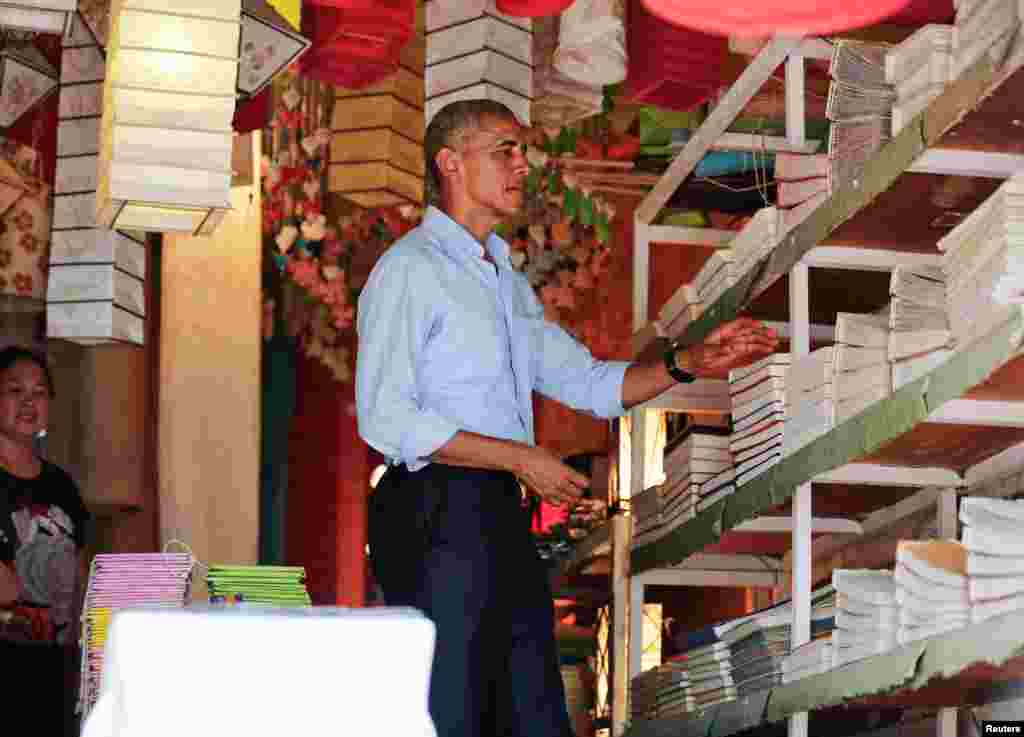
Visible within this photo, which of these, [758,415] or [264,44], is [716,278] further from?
[264,44]

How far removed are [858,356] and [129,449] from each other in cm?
425

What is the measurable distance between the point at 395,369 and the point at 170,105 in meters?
1.23

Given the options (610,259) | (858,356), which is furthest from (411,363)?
(610,259)

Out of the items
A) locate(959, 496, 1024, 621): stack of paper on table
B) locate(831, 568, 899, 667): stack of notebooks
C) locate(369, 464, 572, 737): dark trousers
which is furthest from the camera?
locate(369, 464, 572, 737): dark trousers

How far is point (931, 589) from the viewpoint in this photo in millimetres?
3838

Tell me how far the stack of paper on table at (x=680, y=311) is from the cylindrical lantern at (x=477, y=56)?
708mm

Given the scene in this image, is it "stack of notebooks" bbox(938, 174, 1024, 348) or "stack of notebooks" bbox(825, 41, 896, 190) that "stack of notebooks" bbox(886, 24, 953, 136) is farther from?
"stack of notebooks" bbox(938, 174, 1024, 348)

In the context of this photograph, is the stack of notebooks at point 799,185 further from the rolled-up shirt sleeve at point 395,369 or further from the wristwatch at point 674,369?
the rolled-up shirt sleeve at point 395,369

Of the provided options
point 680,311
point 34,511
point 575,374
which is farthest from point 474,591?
point 34,511

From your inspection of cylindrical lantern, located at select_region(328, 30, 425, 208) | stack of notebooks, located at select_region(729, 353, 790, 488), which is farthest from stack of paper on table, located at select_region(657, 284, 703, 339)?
cylindrical lantern, located at select_region(328, 30, 425, 208)

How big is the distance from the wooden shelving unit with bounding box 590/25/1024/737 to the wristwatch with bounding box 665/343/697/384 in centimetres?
27

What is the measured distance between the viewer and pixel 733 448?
17.3 feet

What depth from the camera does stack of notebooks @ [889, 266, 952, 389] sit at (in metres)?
4.09

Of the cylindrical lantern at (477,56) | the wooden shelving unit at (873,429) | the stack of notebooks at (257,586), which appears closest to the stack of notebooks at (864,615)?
the wooden shelving unit at (873,429)
